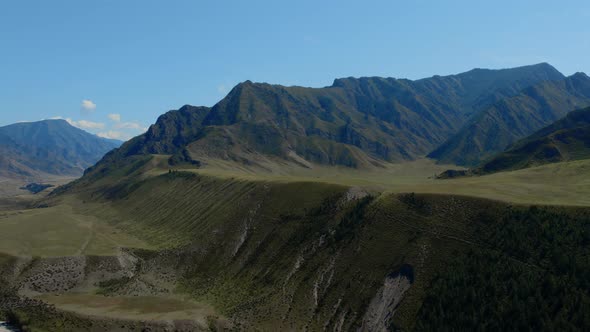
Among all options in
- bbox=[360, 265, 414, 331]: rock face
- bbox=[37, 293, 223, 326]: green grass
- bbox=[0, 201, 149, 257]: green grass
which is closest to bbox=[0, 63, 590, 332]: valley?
bbox=[360, 265, 414, 331]: rock face

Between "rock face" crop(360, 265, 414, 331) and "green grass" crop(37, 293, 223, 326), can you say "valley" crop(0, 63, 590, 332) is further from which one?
"green grass" crop(37, 293, 223, 326)

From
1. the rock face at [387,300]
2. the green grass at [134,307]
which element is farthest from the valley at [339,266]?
the green grass at [134,307]

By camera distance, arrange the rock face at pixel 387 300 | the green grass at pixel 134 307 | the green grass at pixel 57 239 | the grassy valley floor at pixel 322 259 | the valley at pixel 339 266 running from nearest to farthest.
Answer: the valley at pixel 339 266 → the rock face at pixel 387 300 → the grassy valley floor at pixel 322 259 → the green grass at pixel 134 307 → the green grass at pixel 57 239

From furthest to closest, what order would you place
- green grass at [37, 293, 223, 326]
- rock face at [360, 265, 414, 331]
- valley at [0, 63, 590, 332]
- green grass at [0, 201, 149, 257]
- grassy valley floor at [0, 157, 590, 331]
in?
green grass at [0, 201, 149, 257]
green grass at [37, 293, 223, 326]
grassy valley floor at [0, 157, 590, 331]
rock face at [360, 265, 414, 331]
valley at [0, 63, 590, 332]

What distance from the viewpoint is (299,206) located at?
146m

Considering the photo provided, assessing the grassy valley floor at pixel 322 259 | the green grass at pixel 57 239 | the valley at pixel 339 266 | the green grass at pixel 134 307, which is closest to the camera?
the valley at pixel 339 266

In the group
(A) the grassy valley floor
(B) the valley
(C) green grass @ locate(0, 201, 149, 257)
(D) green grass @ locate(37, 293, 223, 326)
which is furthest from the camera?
(C) green grass @ locate(0, 201, 149, 257)

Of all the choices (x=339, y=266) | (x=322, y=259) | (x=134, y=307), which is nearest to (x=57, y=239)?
(x=134, y=307)

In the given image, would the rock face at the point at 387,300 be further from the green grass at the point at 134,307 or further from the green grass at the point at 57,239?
the green grass at the point at 57,239

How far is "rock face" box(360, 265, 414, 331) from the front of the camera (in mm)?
87594

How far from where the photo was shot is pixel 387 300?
91.9 meters

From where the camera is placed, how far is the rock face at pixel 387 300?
87.6 m

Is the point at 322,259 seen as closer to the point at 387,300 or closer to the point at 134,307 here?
the point at 387,300

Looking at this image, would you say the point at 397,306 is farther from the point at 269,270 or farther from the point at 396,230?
the point at 269,270
